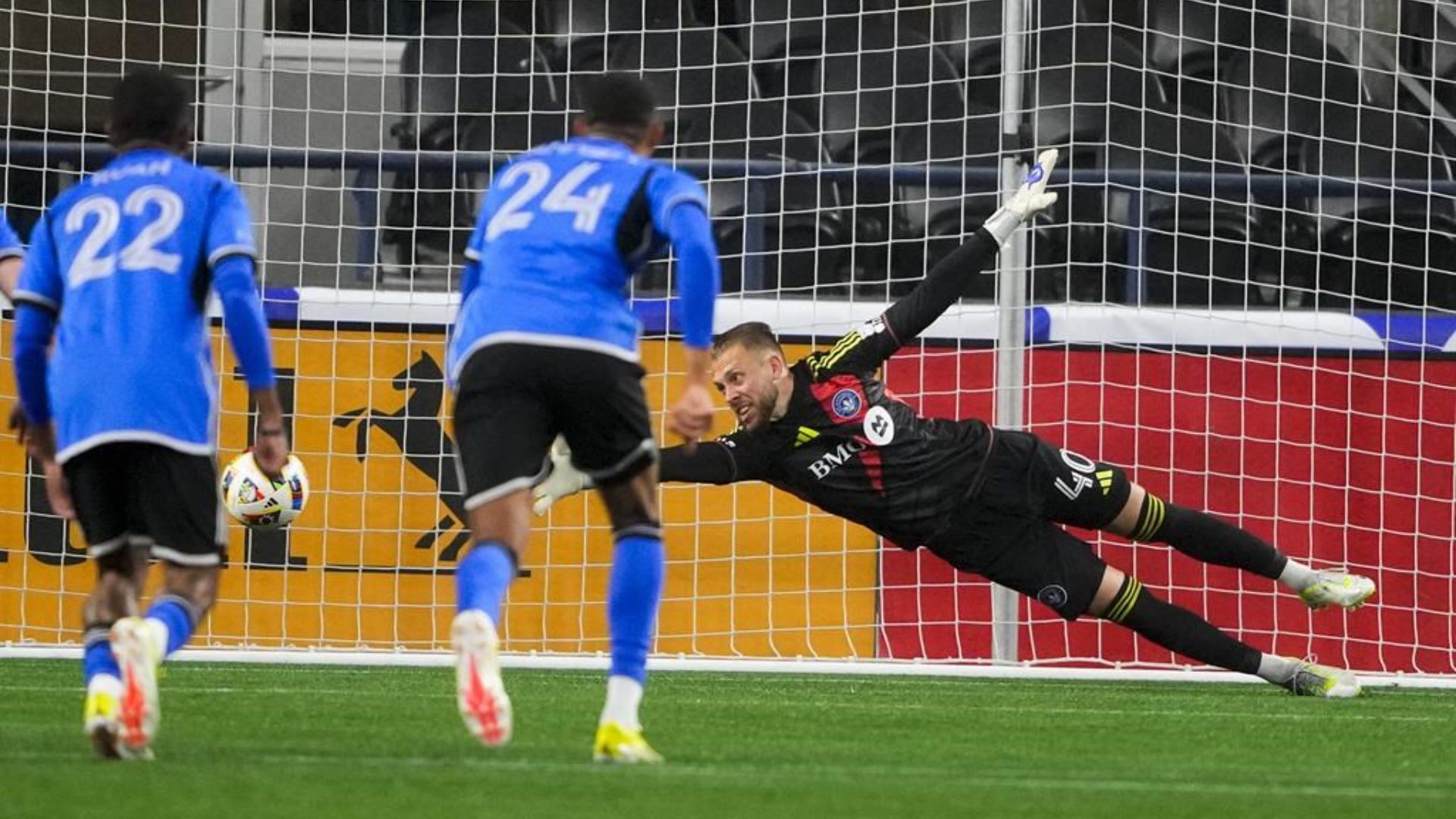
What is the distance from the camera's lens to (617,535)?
5.04 m

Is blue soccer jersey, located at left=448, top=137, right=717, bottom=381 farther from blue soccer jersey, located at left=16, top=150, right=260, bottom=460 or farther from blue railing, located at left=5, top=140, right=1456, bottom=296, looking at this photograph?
blue railing, located at left=5, top=140, right=1456, bottom=296

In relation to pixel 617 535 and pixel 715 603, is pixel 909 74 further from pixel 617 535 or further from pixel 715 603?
pixel 617 535

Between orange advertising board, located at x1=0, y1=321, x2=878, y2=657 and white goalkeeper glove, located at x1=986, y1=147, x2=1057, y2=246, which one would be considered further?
orange advertising board, located at x1=0, y1=321, x2=878, y2=657

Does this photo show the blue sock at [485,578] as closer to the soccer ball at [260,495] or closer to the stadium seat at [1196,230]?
the soccer ball at [260,495]

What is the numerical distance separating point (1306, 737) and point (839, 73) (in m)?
6.13

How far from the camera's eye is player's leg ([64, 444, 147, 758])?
194 inches

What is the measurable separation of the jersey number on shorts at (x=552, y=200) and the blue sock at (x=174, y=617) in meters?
1.03

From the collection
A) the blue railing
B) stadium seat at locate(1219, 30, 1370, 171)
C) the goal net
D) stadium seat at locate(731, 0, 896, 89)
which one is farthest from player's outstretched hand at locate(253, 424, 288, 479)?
stadium seat at locate(1219, 30, 1370, 171)

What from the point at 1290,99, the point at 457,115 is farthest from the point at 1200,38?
the point at 457,115

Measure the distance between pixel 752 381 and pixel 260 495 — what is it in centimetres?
180

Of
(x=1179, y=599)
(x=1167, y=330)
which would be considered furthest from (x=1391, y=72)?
(x=1179, y=599)

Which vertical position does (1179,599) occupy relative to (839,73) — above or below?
below

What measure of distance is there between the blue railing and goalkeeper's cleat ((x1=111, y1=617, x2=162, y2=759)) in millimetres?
5898

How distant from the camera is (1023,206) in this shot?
7.95 metres
